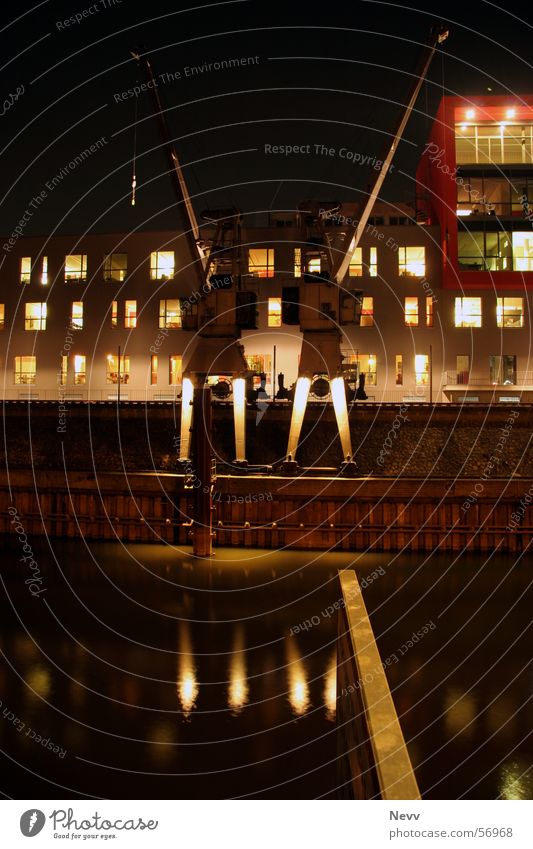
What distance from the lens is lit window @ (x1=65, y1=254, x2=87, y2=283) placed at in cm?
4166

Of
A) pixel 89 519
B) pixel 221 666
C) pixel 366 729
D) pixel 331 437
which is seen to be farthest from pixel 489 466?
pixel 366 729

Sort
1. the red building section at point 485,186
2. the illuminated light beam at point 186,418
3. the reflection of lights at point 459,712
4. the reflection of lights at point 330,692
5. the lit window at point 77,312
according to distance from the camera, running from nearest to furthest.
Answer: the reflection of lights at point 459,712 < the reflection of lights at point 330,692 < the illuminated light beam at point 186,418 < the red building section at point 485,186 < the lit window at point 77,312

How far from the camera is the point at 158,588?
18547mm

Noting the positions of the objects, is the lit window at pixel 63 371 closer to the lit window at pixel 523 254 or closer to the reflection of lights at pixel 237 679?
the lit window at pixel 523 254

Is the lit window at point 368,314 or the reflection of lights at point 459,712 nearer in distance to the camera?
the reflection of lights at point 459,712

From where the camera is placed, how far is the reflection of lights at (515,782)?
9203 mm

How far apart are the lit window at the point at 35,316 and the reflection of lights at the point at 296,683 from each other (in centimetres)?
3143

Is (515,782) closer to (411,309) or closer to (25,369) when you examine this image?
(411,309)

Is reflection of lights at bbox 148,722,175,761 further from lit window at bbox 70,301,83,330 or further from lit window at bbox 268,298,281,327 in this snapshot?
lit window at bbox 70,301,83,330

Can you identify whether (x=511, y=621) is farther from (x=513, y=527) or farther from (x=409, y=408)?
(x=409, y=408)

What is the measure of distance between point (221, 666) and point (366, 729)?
31.3 feet

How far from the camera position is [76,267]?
42.0 metres

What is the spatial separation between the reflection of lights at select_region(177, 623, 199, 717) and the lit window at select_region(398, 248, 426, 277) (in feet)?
94.5

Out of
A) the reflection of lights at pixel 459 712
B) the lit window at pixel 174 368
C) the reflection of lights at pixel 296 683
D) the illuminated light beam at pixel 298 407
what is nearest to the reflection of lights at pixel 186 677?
the reflection of lights at pixel 296 683
